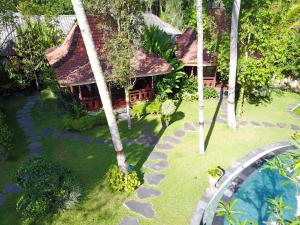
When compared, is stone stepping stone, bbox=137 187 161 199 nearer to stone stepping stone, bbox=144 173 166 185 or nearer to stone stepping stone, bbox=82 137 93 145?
stone stepping stone, bbox=144 173 166 185

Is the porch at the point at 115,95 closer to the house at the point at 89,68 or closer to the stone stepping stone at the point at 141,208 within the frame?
the house at the point at 89,68

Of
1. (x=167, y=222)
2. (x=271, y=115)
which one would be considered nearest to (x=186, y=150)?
(x=167, y=222)

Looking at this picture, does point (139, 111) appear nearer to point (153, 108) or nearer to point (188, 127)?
point (153, 108)

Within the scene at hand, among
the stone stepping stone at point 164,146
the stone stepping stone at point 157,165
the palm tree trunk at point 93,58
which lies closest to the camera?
the palm tree trunk at point 93,58

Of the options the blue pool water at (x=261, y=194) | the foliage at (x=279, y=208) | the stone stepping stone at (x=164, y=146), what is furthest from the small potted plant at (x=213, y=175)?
the foliage at (x=279, y=208)

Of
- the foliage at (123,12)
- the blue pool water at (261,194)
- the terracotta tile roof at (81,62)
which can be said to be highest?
the foliage at (123,12)

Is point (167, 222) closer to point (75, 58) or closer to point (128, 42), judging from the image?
point (128, 42)
